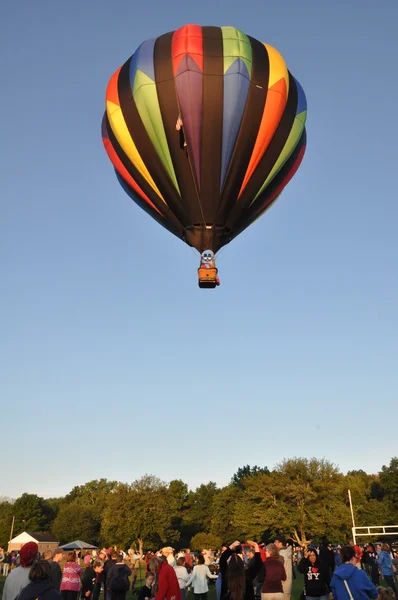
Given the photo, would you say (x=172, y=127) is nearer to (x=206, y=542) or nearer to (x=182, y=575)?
(x=182, y=575)

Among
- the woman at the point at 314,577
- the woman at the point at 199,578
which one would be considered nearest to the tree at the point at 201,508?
the woman at the point at 199,578

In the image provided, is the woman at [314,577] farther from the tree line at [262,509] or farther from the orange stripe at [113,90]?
the tree line at [262,509]

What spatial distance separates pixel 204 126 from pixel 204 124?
0.06 m

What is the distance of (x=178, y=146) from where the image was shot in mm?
19094

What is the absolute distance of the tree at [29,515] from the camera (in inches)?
3641

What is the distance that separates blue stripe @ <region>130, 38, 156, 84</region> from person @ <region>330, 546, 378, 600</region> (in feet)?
53.3

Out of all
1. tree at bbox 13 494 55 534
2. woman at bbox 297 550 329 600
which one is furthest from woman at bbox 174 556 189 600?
tree at bbox 13 494 55 534

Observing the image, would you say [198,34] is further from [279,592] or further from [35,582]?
[35,582]

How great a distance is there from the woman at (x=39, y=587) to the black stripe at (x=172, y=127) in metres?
15.2

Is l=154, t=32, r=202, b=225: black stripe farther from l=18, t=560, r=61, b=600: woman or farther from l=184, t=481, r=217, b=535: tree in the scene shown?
l=184, t=481, r=217, b=535: tree

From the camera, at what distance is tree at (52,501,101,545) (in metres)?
80.0

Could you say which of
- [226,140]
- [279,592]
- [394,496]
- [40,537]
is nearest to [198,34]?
[226,140]

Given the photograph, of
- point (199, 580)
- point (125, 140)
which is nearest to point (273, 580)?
point (199, 580)

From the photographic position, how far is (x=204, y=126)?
62.1ft
